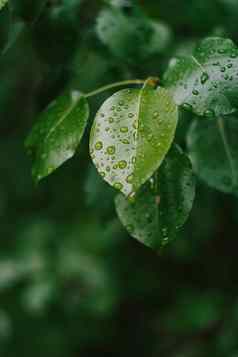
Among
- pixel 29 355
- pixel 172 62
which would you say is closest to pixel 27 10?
pixel 172 62

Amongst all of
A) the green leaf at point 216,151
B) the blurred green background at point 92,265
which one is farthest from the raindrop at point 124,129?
the blurred green background at point 92,265

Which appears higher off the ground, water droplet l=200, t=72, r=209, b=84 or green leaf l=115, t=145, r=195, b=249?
water droplet l=200, t=72, r=209, b=84

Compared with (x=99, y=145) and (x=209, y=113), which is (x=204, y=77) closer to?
(x=209, y=113)

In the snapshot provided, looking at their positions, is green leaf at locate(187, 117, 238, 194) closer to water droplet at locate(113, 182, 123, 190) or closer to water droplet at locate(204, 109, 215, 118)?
water droplet at locate(204, 109, 215, 118)

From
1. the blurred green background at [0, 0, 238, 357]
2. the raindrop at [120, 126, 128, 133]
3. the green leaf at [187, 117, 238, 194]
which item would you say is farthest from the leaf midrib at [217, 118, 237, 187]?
the blurred green background at [0, 0, 238, 357]

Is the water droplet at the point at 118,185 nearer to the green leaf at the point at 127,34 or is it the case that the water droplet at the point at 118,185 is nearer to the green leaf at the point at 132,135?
the green leaf at the point at 132,135

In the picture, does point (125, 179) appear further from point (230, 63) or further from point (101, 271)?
point (101, 271)
